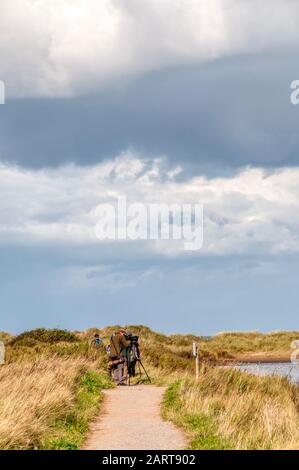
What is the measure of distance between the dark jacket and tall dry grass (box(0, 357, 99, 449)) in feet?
7.58

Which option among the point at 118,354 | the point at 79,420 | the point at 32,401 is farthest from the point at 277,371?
the point at 32,401

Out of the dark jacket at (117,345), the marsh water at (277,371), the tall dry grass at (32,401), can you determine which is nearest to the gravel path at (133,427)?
the tall dry grass at (32,401)

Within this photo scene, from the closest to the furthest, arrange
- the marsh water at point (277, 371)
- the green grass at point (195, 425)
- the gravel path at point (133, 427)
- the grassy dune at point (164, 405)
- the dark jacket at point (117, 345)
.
Answer: the green grass at point (195, 425) → the grassy dune at point (164, 405) → the gravel path at point (133, 427) → the dark jacket at point (117, 345) → the marsh water at point (277, 371)

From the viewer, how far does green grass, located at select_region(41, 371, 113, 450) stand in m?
12.8

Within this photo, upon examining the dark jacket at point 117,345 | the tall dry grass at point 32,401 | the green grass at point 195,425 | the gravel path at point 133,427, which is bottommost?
the gravel path at point 133,427

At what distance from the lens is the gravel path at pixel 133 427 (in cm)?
1307

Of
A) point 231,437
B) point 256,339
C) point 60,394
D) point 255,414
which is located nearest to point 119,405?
point 60,394

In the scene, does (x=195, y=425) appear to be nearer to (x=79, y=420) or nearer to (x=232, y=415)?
(x=232, y=415)

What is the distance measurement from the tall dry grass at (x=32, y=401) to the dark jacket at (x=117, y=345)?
231 centimetres

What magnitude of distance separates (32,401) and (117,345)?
1098 cm

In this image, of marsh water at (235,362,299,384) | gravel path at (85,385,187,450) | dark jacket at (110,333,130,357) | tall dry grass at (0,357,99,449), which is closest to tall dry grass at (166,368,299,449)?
gravel path at (85,385,187,450)

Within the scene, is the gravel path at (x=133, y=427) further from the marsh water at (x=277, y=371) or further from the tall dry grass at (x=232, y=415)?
the marsh water at (x=277, y=371)

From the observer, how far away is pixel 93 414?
56.5ft
